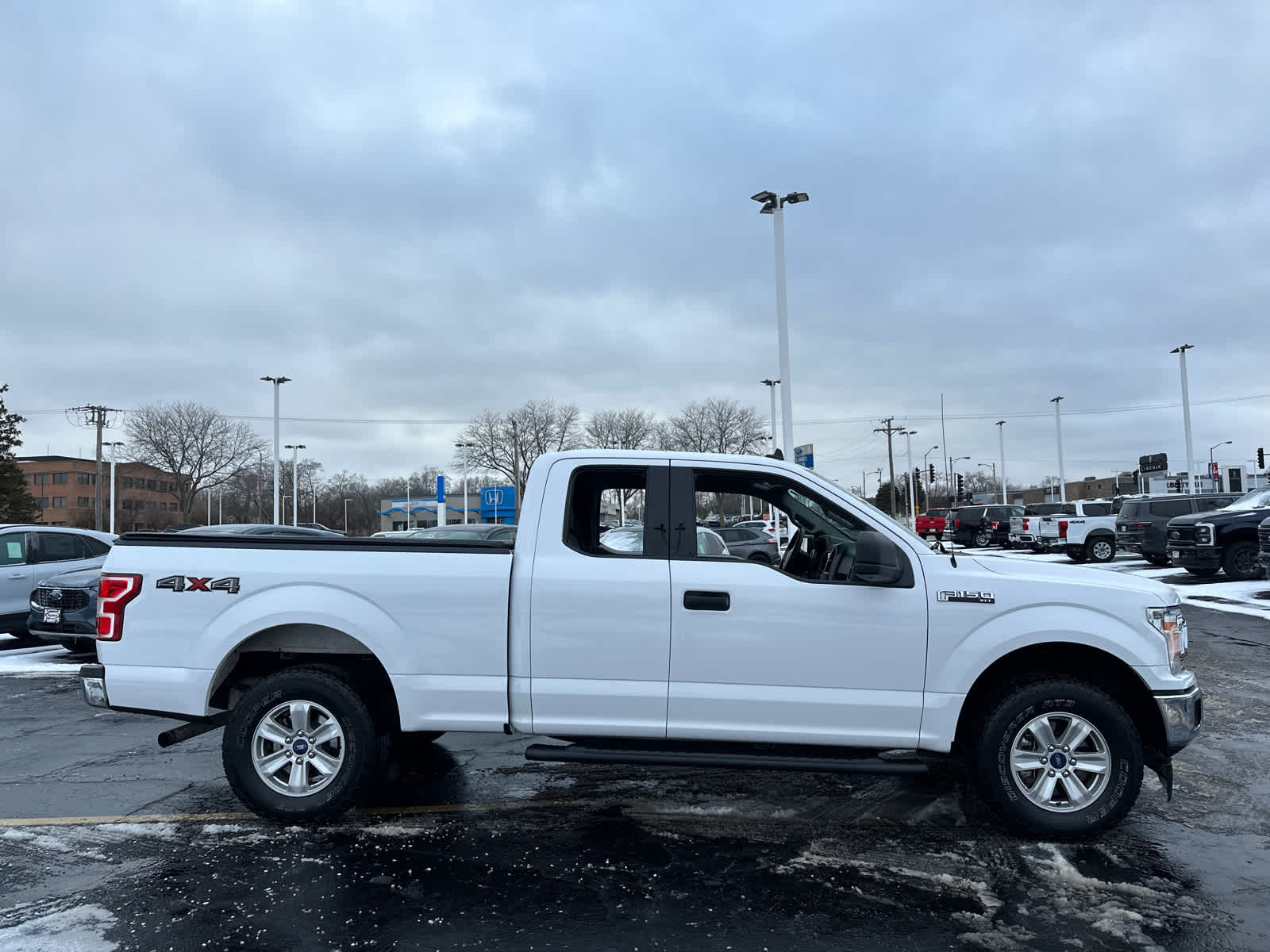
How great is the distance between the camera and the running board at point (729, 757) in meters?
4.29

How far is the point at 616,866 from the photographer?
4152 millimetres

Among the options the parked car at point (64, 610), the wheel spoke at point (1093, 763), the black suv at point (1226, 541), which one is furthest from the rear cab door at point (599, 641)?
the black suv at point (1226, 541)

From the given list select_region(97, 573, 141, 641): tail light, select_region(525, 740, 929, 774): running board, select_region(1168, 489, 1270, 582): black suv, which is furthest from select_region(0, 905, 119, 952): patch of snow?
select_region(1168, 489, 1270, 582): black suv

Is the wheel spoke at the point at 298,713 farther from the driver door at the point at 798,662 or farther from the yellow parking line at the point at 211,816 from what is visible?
the driver door at the point at 798,662

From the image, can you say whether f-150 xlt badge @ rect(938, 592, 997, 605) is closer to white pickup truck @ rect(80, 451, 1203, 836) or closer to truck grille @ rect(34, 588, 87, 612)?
white pickup truck @ rect(80, 451, 1203, 836)

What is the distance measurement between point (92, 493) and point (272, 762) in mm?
117802

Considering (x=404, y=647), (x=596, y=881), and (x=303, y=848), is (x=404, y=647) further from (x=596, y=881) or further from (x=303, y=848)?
(x=596, y=881)

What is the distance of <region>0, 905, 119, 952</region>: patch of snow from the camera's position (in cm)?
339

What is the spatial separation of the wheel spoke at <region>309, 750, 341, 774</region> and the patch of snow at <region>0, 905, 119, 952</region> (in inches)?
44.6

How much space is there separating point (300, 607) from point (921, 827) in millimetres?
3552

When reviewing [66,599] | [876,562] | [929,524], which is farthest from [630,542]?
[929,524]

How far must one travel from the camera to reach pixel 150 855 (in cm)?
434

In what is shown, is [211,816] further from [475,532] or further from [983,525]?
[983,525]

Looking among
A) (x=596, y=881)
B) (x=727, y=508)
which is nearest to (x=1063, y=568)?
(x=596, y=881)
